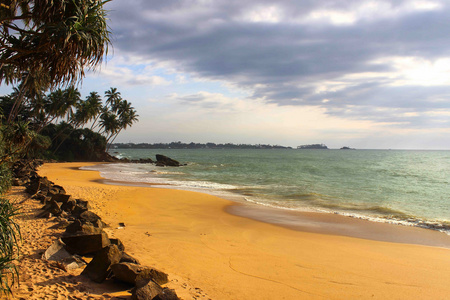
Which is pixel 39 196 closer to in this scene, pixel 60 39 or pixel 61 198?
pixel 61 198

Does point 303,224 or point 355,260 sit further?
point 303,224

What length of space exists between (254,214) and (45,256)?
9.31 m

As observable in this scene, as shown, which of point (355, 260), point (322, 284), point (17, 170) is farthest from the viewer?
point (17, 170)

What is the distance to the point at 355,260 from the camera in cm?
787

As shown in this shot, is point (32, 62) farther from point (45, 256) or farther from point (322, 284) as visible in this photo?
point (322, 284)

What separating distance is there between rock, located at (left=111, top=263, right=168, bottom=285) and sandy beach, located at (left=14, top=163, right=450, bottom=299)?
0.49 m

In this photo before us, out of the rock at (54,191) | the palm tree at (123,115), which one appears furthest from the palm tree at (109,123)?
the rock at (54,191)

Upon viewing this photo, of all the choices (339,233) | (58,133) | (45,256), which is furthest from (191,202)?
(58,133)

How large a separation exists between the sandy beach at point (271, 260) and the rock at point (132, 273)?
0.49 meters

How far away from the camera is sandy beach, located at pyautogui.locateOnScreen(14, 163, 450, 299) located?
233 inches

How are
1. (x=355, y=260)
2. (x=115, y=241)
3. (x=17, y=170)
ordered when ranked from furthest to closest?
(x=17, y=170) < (x=355, y=260) < (x=115, y=241)

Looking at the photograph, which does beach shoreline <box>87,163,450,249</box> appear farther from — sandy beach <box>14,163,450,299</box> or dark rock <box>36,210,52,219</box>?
dark rock <box>36,210,52,219</box>

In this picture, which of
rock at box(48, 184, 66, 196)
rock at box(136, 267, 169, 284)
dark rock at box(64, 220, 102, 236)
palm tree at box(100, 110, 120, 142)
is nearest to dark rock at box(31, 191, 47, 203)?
rock at box(48, 184, 66, 196)

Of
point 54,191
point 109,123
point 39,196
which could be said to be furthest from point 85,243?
point 109,123
